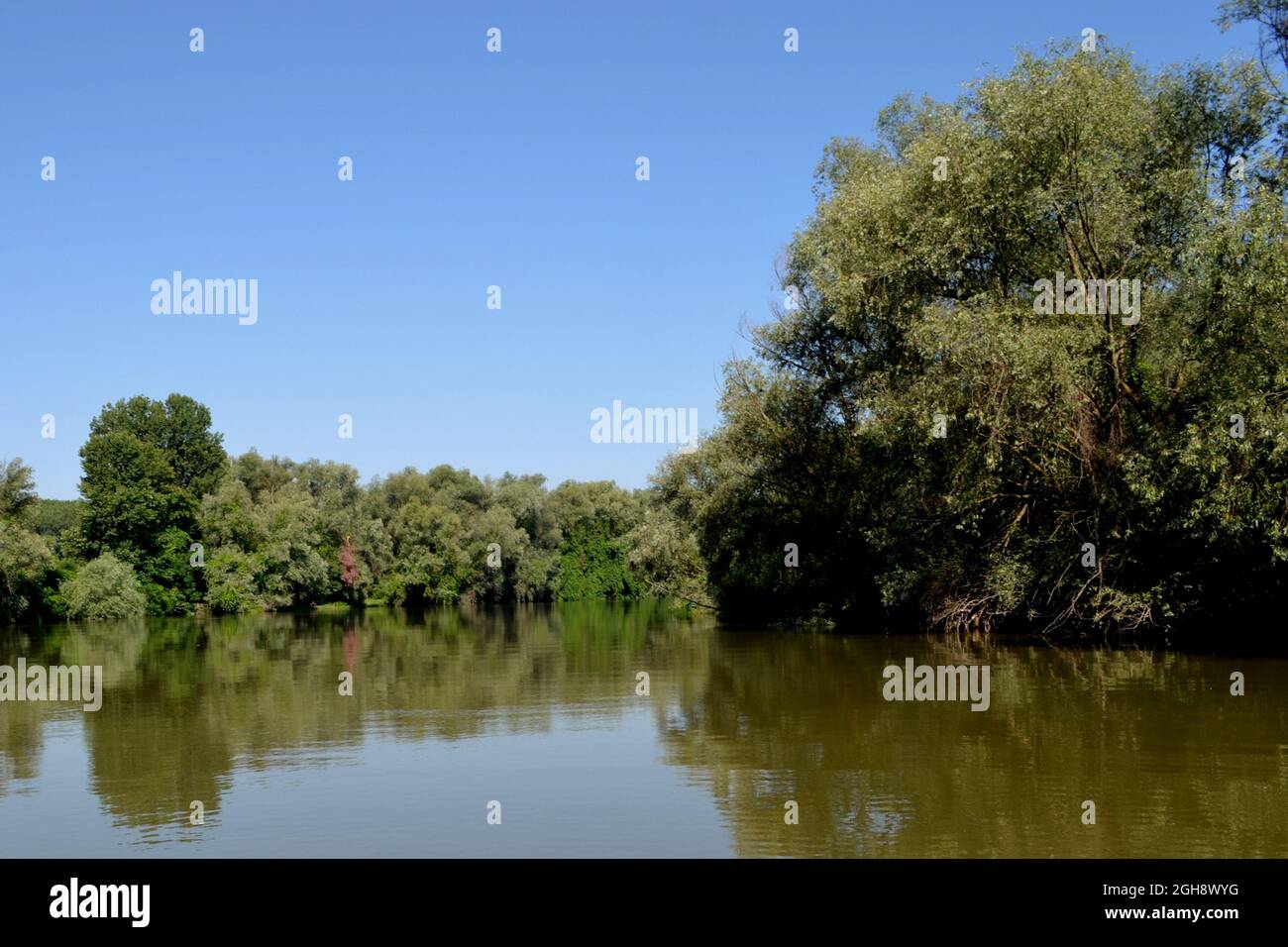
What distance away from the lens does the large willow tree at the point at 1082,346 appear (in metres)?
23.8

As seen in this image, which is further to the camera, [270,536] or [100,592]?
[270,536]

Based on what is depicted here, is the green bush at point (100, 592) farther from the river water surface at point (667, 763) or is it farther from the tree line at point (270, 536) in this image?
the river water surface at point (667, 763)

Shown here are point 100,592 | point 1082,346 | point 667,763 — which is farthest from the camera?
point 100,592

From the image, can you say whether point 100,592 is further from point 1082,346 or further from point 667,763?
point 667,763

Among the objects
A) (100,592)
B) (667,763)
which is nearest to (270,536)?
(100,592)

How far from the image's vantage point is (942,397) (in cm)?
2814

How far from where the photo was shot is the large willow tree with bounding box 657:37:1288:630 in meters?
23.8

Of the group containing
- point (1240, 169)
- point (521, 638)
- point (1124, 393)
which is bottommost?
point (521, 638)

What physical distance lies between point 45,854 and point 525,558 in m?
81.7

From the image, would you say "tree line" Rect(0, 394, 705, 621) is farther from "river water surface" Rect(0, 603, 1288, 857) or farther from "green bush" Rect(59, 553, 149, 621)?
"river water surface" Rect(0, 603, 1288, 857)

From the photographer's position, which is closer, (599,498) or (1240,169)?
(1240,169)

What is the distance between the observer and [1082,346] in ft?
87.6
